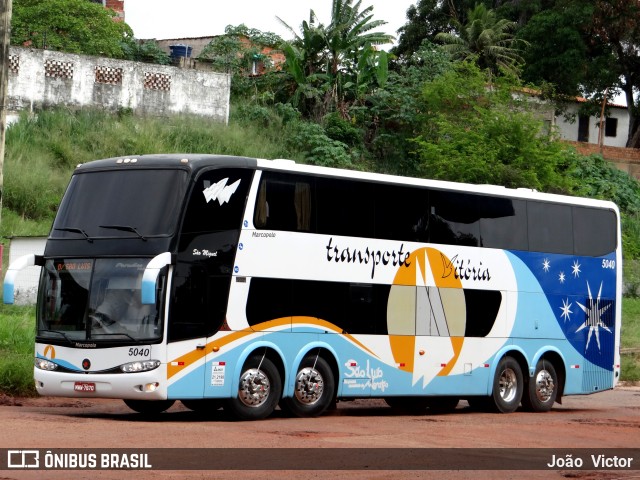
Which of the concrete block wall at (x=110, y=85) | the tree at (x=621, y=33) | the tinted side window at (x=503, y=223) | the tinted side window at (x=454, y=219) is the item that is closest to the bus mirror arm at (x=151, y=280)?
the tinted side window at (x=454, y=219)

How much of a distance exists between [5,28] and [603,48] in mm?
44327

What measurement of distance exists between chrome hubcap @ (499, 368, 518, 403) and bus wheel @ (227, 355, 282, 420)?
5474 millimetres

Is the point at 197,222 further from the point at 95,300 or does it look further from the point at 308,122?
the point at 308,122

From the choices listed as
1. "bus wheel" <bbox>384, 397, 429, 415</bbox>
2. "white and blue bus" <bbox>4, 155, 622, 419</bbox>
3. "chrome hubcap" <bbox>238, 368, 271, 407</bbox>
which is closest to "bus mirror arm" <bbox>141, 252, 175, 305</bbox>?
"white and blue bus" <bbox>4, 155, 622, 419</bbox>

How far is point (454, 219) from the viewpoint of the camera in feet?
66.0

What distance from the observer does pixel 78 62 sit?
41.0 m

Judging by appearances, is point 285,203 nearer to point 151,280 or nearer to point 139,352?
point 151,280

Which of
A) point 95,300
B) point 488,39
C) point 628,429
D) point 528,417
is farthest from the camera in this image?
point 488,39

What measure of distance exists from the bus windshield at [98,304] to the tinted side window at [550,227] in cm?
825

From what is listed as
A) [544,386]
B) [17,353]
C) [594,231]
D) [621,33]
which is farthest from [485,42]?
[17,353]

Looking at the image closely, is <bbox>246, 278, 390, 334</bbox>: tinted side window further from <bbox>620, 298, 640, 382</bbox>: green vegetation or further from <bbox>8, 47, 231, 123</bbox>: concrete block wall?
<bbox>8, 47, 231, 123</bbox>: concrete block wall

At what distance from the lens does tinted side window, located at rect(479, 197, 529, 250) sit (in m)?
20.7

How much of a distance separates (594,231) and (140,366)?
1031 centimetres

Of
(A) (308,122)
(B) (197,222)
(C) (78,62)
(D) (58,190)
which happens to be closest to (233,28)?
(A) (308,122)
